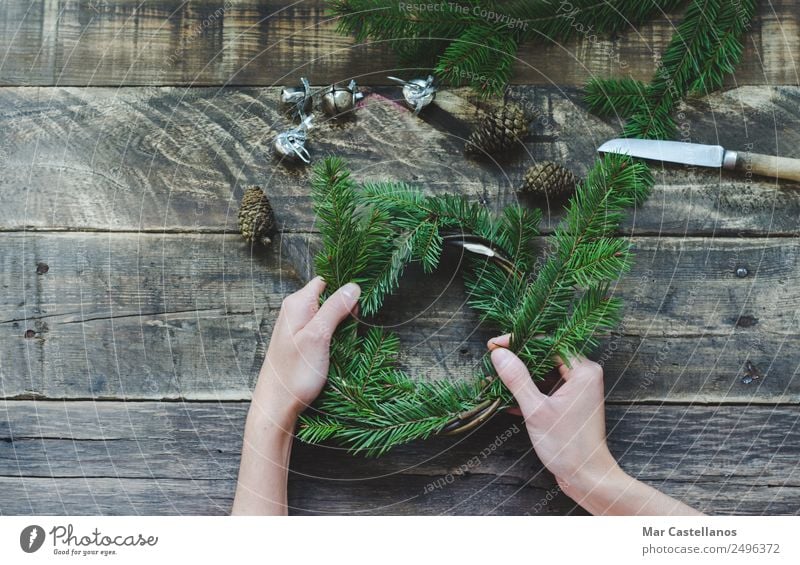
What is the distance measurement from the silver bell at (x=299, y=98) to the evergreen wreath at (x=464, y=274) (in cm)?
12

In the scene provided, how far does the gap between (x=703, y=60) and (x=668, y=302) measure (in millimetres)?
337

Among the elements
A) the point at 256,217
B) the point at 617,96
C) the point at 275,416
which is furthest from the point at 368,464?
the point at 617,96

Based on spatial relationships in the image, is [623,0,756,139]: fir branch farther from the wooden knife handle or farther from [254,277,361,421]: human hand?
[254,277,361,421]: human hand

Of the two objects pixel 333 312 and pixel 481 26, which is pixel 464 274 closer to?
pixel 333 312

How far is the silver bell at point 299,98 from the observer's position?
952 millimetres

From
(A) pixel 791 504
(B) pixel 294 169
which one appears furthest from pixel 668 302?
(B) pixel 294 169

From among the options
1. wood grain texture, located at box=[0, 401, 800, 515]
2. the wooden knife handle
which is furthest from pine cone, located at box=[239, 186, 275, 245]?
the wooden knife handle

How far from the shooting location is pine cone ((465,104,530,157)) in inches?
36.6

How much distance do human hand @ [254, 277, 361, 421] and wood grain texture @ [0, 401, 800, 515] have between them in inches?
2.6

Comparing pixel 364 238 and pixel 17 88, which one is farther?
pixel 17 88
